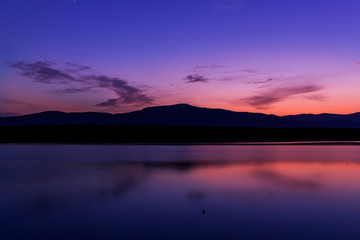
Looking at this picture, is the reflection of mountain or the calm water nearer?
the calm water

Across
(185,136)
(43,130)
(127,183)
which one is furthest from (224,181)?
(43,130)

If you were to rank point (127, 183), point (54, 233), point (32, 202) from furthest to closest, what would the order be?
point (127, 183)
point (32, 202)
point (54, 233)

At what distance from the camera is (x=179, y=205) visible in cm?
1059

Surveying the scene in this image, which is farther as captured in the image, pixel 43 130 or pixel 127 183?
pixel 43 130

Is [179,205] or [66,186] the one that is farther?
[66,186]

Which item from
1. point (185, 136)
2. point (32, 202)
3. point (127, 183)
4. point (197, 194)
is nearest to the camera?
point (32, 202)

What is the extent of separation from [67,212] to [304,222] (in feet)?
20.9

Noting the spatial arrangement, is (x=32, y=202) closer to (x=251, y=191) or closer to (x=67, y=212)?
(x=67, y=212)

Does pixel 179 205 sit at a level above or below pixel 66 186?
below

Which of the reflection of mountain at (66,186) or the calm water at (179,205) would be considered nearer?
the calm water at (179,205)

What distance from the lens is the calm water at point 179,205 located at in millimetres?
7777

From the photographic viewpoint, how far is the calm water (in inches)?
306

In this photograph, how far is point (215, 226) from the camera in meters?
8.12

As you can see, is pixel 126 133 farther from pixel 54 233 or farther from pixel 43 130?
pixel 54 233
